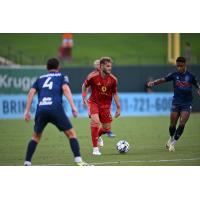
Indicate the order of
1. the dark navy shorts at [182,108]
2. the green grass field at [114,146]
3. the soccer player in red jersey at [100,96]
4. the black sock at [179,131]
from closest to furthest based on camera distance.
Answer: the green grass field at [114,146]
the soccer player in red jersey at [100,96]
the black sock at [179,131]
the dark navy shorts at [182,108]

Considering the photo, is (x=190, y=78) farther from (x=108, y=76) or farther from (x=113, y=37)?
(x=113, y=37)

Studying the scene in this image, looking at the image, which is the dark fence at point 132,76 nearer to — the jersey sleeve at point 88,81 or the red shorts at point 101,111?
the red shorts at point 101,111

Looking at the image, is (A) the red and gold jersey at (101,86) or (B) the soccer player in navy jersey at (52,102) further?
(A) the red and gold jersey at (101,86)

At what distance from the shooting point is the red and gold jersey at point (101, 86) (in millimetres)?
16844

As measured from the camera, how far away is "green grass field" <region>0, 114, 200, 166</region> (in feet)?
50.1

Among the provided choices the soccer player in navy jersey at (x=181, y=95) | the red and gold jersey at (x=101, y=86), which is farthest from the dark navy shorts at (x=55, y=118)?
the soccer player in navy jersey at (x=181, y=95)

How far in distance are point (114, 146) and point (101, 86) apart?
7.27ft

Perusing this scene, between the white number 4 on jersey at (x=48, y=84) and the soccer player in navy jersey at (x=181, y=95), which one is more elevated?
the white number 4 on jersey at (x=48, y=84)

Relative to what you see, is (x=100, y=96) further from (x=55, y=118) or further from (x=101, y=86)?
(x=55, y=118)

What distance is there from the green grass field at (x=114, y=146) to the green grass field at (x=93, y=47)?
11031 millimetres

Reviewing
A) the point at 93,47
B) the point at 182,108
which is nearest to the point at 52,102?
the point at 182,108

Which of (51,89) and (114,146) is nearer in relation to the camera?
(51,89)

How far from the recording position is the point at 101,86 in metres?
16.9

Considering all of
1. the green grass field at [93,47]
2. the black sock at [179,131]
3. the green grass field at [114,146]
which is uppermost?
the green grass field at [93,47]
